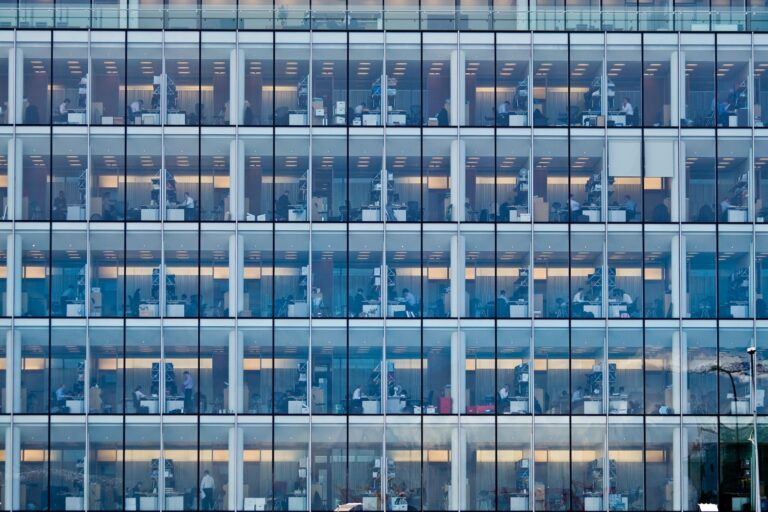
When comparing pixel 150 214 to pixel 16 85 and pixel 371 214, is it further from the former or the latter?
pixel 371 214

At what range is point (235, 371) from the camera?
174 feet

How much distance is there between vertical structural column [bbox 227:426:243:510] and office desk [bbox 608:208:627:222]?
56.3 feet

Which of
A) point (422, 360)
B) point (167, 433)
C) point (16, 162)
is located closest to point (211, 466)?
point (167, 433)

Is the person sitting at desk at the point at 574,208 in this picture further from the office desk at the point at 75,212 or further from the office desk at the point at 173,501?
the office desk at the point at 75,212

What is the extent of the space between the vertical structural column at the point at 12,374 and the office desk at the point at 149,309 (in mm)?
4982

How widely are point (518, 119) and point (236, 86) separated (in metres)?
11.6

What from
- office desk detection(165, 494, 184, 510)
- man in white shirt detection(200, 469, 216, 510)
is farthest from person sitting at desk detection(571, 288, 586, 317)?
office desk detection(165, 494, 184, 510)

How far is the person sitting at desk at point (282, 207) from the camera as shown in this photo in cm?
5369

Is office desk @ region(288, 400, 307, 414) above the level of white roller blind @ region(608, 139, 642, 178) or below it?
below

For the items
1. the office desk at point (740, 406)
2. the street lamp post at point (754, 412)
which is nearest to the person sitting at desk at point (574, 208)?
the street lamp post at point (754, 412)

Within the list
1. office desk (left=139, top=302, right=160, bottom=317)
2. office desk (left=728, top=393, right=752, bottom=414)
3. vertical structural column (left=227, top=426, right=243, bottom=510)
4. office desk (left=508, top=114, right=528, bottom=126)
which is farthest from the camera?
office desk (left=508, top=114, right=528, bottom=126)

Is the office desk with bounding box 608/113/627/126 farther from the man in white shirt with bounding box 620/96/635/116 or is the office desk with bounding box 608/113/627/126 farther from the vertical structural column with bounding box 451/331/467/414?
the vertical structural column with bounding box 451/331/467/414

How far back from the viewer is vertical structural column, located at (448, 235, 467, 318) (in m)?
53.4

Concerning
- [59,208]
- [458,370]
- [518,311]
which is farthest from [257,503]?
[59,208]
